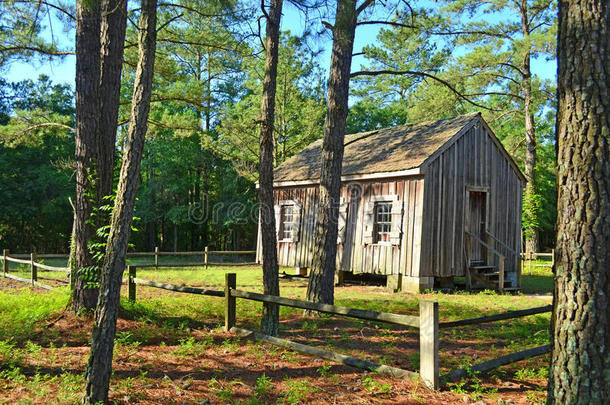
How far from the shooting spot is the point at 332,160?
9.77 meters

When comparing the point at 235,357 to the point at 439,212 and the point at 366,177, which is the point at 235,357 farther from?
the point at 366,177

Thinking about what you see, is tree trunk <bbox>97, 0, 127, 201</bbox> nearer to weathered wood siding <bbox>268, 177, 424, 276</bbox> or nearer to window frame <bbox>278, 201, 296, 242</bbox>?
weathered wood siding <bbox>268, 177, 424, 276</bbox>

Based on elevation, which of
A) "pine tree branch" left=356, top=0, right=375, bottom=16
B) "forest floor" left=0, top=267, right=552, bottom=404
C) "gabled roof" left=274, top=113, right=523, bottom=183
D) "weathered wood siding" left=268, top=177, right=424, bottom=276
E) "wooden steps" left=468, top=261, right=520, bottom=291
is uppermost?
"pine tree branch" left=356, top=0, right=375, bottom=16

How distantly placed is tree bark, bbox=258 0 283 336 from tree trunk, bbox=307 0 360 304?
1.87m

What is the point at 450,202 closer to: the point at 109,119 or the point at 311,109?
the point at 109,119

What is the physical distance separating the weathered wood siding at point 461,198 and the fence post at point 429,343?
8961 mm

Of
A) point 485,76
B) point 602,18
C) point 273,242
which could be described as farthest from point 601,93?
→ point 485,76

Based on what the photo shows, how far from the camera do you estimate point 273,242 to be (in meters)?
7.71

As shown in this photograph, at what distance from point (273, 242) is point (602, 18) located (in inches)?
209

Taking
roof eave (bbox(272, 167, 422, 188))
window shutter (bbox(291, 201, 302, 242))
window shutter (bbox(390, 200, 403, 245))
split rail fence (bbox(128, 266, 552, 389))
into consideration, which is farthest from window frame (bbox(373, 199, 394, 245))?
split rail fence (bbox(128, 266, 552, 389))

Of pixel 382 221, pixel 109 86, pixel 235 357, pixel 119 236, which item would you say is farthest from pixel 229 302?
pixel 382 221

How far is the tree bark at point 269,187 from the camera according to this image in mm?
7594

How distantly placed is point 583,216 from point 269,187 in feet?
16.3

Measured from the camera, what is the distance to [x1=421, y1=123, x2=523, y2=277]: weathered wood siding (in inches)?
559
